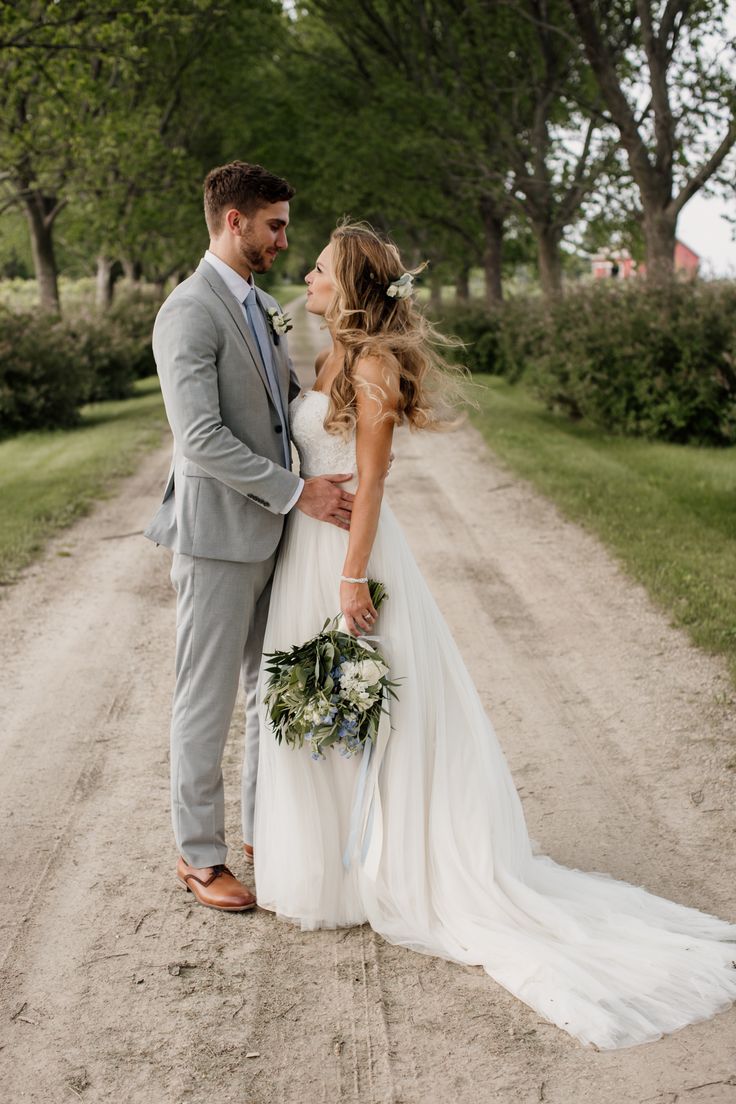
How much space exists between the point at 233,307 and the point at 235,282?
0.36ft

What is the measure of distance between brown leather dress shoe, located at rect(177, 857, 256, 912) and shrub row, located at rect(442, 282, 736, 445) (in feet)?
32.1

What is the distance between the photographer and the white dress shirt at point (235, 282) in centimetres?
379

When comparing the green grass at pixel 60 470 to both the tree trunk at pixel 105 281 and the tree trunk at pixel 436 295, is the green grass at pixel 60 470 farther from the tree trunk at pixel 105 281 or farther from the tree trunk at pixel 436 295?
the tree trunk at pixel 436 295

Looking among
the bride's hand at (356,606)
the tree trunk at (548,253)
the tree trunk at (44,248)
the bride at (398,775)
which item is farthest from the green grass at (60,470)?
the tree trunk at (548,253)

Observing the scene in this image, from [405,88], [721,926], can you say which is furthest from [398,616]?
[405,88]

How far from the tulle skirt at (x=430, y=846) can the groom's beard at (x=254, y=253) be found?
89 centimetres

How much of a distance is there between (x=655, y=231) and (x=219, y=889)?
49.0 ft

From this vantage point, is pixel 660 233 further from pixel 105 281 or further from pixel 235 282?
pixel 105 281

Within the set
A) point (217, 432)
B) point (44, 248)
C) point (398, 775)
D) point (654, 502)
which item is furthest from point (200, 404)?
point (44, 248)

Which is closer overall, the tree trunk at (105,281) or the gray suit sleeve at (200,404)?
the gray suit sleeve at (200,404)

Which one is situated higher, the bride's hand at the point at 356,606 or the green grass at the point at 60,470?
the bride's hand at the point at 356,606

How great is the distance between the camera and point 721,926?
Result: 12.0 feet

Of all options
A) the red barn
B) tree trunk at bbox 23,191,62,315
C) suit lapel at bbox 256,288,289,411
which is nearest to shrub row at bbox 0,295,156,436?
tree trunk at bbox 23,191,62,315

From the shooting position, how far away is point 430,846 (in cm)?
381
